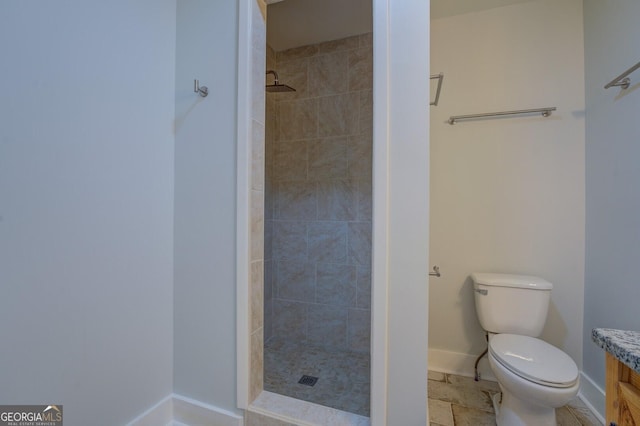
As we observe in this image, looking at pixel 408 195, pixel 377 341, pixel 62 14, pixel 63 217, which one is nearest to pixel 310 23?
pixel 62 14

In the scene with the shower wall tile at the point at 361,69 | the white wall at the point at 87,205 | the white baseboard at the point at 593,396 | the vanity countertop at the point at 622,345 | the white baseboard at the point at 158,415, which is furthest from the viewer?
the shower wall tile at the point at 361,69

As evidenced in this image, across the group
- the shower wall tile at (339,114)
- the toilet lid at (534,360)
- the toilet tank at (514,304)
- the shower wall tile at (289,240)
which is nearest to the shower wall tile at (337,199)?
the shower wall tile at (289,240)

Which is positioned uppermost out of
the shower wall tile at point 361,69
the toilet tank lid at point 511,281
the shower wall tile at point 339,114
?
the shower wall tile at point 361,69

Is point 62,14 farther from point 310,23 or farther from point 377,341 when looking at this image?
point 377,341

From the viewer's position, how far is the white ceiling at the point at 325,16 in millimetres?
1851

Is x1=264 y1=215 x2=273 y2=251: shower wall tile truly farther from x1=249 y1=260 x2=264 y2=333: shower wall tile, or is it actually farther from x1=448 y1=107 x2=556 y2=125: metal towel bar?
x1=448 y1=107 x2=556 y2=125: metal towel bar

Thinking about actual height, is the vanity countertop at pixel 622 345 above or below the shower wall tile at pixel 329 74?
below

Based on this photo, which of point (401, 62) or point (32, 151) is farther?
point (401, 62)

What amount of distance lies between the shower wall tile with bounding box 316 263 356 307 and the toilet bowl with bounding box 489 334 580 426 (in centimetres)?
107

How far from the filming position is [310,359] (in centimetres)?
213

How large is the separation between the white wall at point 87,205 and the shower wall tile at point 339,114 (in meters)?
1.23

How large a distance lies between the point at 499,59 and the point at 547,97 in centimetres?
42

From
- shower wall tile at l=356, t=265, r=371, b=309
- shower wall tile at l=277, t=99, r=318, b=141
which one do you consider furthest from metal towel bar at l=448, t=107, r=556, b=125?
shower wall tile at l=356, t=265, r=371, b=309

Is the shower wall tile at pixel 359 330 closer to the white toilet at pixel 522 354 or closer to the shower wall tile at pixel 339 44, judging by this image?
the white toilet at pixel 522 354
